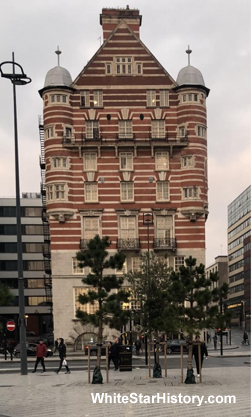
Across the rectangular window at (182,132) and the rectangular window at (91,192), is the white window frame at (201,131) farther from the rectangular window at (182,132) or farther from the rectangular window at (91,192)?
the rectangular window at (91,192)

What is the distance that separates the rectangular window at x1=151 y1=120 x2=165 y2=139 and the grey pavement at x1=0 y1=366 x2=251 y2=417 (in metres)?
34.8

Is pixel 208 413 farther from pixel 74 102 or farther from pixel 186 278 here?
pixel 74 102

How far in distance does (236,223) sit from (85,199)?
92093 millimetres

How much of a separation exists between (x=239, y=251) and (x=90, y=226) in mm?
87460

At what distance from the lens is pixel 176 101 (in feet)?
214

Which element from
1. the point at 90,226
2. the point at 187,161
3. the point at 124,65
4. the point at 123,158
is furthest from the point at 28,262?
the point at 124,65

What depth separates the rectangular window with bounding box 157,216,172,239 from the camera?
63562 mm

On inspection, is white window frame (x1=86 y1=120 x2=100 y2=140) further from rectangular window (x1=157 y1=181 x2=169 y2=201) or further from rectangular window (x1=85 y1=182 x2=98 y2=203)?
rectangular window (x1=157 y1=181 x2=169 y2=201)

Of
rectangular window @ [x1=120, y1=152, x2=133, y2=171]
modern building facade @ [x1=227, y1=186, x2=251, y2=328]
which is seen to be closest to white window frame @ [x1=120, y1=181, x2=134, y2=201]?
rectangular window @ [x1=120, y1=152, x2=133, y2=171]

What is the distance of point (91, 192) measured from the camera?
208ft

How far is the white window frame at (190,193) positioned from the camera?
2498 inches

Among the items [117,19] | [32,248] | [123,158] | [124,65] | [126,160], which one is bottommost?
[32,248]

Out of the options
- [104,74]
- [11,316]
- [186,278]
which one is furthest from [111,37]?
[11,316]

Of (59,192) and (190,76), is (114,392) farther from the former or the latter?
(190,76)
